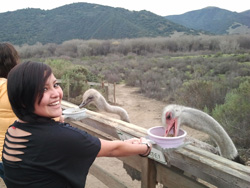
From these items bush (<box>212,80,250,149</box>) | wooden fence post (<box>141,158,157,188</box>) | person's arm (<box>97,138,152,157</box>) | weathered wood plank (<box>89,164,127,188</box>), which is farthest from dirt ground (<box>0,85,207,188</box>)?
person's arm (<box>97,138,152,157</box>)

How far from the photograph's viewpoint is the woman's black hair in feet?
3.82

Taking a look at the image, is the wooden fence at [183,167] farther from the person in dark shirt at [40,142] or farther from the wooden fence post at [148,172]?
the person in dark shirt at [40,142]

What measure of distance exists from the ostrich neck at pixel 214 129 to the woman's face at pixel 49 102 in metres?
1.49

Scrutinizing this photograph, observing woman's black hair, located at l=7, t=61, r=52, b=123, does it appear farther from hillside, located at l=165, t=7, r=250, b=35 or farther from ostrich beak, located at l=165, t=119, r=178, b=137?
hillside, located at l=165, t=7, r=250, b=35

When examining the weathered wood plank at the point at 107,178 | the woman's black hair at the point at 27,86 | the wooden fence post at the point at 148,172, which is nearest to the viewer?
the woman's black hair at the point at 27,86

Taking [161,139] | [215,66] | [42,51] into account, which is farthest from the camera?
[42,51]

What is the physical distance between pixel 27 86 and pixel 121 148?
1.89ft

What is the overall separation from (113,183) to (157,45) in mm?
33585

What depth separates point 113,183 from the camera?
2.50 metres

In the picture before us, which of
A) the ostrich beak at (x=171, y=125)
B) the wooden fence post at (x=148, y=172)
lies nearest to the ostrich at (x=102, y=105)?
the ostrich beak at (x=171, y=125)

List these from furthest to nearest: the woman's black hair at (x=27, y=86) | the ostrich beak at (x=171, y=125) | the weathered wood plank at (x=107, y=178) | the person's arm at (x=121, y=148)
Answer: the weathered wood plank at (x=107, y=178), the ostrich beak at (x=171, y=125), the person's arm at (x=121, y=148), the woman's black hair at (x=27, y=86)

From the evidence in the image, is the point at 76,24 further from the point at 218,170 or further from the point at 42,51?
the point at 218,170

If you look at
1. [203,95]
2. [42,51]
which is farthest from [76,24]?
[203,95]

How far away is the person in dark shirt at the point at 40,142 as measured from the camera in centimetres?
118
